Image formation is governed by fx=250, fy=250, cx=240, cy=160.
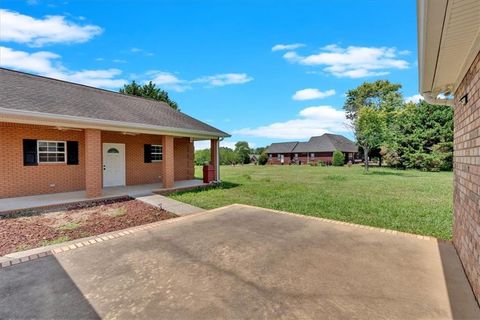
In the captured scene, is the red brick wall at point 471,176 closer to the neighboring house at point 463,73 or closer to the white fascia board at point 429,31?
the neighboring house at point 463,73

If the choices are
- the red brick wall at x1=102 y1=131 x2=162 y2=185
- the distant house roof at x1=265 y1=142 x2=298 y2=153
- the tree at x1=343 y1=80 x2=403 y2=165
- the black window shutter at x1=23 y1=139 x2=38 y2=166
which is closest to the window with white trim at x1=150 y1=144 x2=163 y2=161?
the red brick wall at x1=102 y1=131 x2=162 y2=185

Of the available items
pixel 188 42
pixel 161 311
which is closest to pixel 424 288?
pixel 161 311

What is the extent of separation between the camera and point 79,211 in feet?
24.9

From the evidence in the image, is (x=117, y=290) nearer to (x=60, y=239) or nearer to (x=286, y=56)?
(x=60, y=239)

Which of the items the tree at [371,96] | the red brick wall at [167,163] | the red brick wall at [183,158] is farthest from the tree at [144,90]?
the tree at [371,96]

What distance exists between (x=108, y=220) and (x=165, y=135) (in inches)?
214

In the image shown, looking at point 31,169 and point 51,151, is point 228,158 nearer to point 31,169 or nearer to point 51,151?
point 51,151

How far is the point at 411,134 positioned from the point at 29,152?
34.2 meters

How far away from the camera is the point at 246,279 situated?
3334mm

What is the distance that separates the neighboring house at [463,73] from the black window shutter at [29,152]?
11.8m

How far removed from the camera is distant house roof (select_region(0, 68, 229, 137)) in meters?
7.88

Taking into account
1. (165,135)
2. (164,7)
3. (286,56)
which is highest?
(286,56)

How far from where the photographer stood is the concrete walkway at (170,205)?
7.52 meters

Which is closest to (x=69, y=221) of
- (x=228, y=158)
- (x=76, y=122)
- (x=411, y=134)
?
(x=76, y=122)
